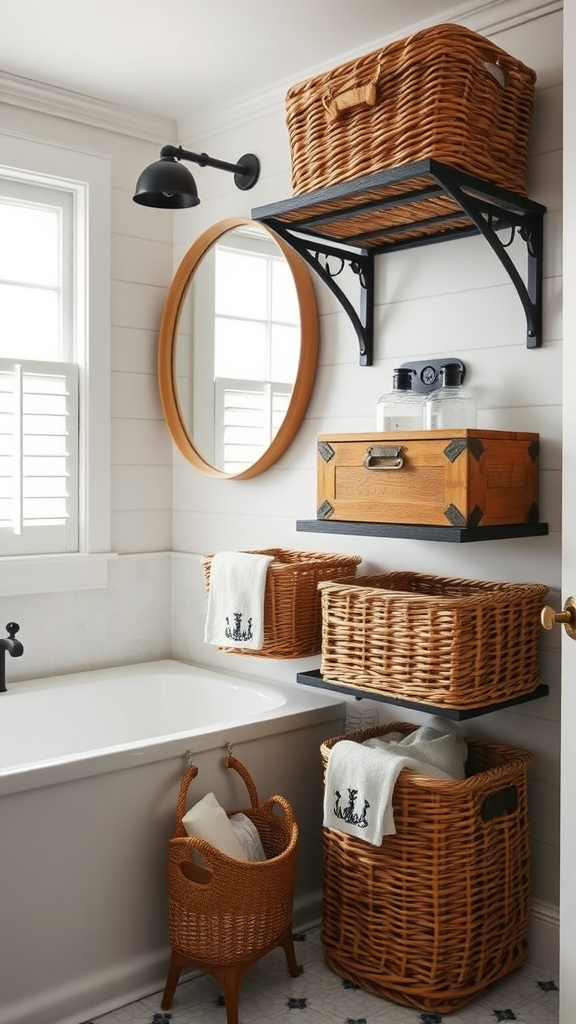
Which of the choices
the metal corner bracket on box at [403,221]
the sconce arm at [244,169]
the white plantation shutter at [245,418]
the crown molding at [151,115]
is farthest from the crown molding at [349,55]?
the white plantation shutter at [245,418]

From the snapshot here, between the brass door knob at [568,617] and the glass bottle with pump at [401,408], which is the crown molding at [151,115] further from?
the brass door knob at [568,617]

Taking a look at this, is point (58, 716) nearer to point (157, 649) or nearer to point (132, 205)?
point (157, 649)

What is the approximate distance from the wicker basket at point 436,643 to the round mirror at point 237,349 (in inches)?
29.1

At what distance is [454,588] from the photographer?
232 cm

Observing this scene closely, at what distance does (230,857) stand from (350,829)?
0.86 feet

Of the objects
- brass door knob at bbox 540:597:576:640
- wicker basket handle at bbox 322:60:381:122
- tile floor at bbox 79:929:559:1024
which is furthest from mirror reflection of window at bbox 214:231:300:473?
tile floor at bbox 79:929:559:1024

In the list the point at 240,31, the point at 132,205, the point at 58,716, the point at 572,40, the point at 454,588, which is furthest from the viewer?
the point at 132,205

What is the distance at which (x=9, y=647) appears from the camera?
8.62ft

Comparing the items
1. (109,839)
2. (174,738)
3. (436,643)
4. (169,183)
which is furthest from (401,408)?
(109,839)

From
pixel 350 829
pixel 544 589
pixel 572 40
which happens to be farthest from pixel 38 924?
pixel 572 40

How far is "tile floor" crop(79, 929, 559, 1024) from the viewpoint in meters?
2.01

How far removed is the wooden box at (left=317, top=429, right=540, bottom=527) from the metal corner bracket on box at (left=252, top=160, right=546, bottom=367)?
1.05 feet

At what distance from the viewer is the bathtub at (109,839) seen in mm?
1960

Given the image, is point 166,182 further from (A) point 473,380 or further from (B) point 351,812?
(B) point 351,812
